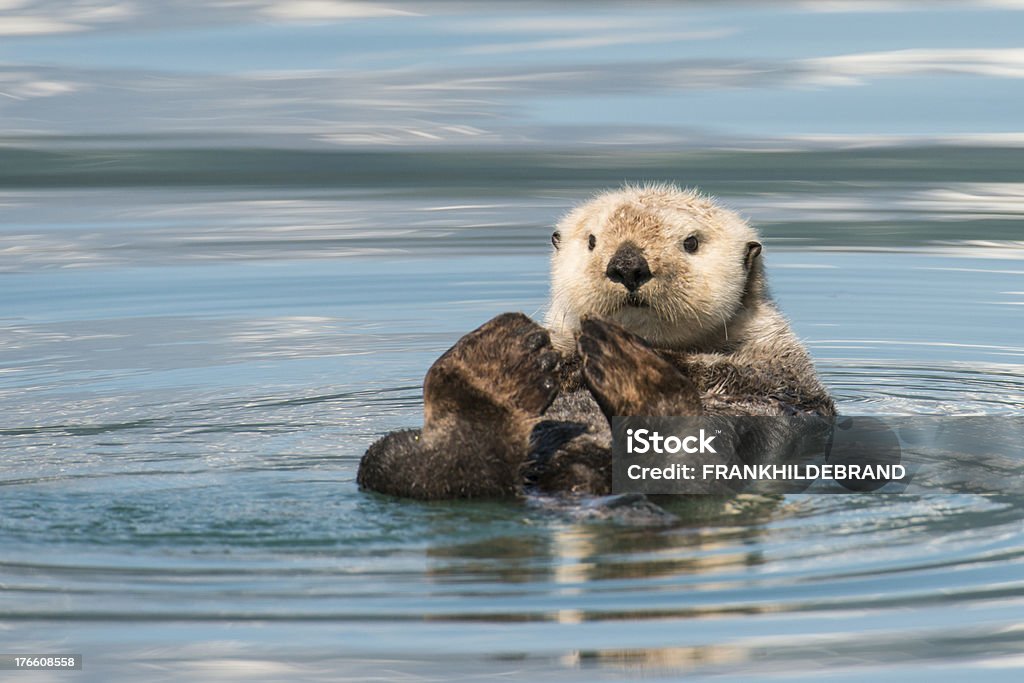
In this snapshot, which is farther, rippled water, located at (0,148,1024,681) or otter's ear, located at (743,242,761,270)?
otter's ear, located at (743,242,761,270)

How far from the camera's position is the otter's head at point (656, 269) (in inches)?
224

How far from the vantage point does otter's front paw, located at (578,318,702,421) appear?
5227 mm

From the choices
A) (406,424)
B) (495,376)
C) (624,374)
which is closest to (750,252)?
(624,374)

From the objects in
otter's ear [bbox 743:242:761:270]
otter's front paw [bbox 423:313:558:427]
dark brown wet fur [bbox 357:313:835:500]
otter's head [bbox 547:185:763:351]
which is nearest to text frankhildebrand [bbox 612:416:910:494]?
dark brown wet fur [bbox 357:313:835:500]

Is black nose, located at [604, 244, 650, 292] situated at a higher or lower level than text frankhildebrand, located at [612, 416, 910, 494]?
higher

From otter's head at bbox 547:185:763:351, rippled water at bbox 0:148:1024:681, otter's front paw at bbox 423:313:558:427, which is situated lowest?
rippled water at bbox 0:148:1024:681

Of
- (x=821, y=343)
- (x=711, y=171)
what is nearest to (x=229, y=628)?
(x=821, y=343)

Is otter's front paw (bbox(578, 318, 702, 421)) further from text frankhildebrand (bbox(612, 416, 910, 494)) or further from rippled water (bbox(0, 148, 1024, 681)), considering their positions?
rippled water (bbox(0, 148, 1024, 681))

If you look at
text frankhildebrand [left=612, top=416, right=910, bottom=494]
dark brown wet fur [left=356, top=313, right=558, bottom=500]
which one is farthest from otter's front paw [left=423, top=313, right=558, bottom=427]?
text frankhildebrand [left=612, top=416, right=910, bottom=494]

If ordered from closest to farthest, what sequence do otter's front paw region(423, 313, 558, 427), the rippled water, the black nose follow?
the rippled water
otter's front paw region(423, 313, 558, 427)
the black nose

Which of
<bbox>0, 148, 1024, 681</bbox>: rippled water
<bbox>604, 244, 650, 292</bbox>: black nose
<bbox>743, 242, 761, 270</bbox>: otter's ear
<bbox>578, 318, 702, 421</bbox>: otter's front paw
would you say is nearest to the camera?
<bbox>0, 148, 1024, 681</bbox>: rippled water

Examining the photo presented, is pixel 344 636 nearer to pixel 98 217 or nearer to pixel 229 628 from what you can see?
pixel 229 628

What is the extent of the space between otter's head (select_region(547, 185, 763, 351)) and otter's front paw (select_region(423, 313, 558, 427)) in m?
0.41

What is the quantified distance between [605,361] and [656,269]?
0.55m
